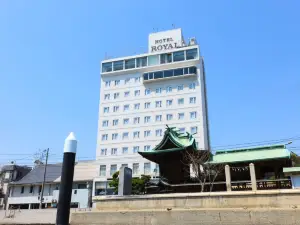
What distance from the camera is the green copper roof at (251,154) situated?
21.7 metres

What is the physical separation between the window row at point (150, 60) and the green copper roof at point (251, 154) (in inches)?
1542

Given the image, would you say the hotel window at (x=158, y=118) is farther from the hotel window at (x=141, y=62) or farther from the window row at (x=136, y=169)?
the hotel window at (x=141, y=62)

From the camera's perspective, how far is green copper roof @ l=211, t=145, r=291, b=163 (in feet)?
71.1

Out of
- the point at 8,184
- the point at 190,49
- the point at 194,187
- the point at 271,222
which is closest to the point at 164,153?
the point at 194,187

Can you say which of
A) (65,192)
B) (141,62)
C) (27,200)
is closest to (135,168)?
(27,200)

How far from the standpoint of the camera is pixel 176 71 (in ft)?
201

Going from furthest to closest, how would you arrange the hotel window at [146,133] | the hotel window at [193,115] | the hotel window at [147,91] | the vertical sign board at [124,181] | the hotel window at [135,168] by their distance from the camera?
the hotel window at [147,91] < the hotel window at [146,133] < the hotel window at [193,115] < the hotel window at [135,168] < the vertical sign board at [124,181]

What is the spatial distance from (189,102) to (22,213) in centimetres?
3840

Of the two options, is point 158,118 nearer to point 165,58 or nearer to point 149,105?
point 149,105

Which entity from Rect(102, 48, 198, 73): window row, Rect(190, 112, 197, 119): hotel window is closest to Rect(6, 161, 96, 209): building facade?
Rect(190, 112, 197, 119): hotel window

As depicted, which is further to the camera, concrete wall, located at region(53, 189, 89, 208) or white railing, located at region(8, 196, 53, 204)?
white railing, located at region(8, 196, 53, 204)

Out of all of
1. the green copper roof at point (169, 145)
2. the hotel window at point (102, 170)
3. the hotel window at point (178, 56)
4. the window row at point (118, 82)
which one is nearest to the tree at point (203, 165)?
the green copper roof at point (169, 145)

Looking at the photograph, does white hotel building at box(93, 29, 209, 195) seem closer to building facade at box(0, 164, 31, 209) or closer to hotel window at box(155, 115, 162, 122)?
hotel window at box(155, 115, 162, 122)

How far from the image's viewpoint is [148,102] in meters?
61.9
